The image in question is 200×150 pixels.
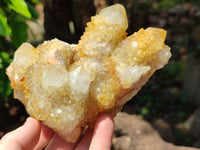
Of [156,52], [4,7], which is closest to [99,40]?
[156,52]

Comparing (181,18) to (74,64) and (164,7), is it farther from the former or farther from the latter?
(74,64)

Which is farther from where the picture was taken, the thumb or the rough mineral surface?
the rough mineral surface

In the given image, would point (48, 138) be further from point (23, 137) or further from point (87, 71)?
point (87, 71)

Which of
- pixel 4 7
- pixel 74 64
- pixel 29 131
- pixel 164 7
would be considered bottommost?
pixel 164 7

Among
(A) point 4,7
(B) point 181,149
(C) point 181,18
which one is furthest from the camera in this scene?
(C) point 181,18

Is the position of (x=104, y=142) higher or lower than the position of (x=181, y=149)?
higher

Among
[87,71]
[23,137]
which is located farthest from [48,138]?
[87,71]
